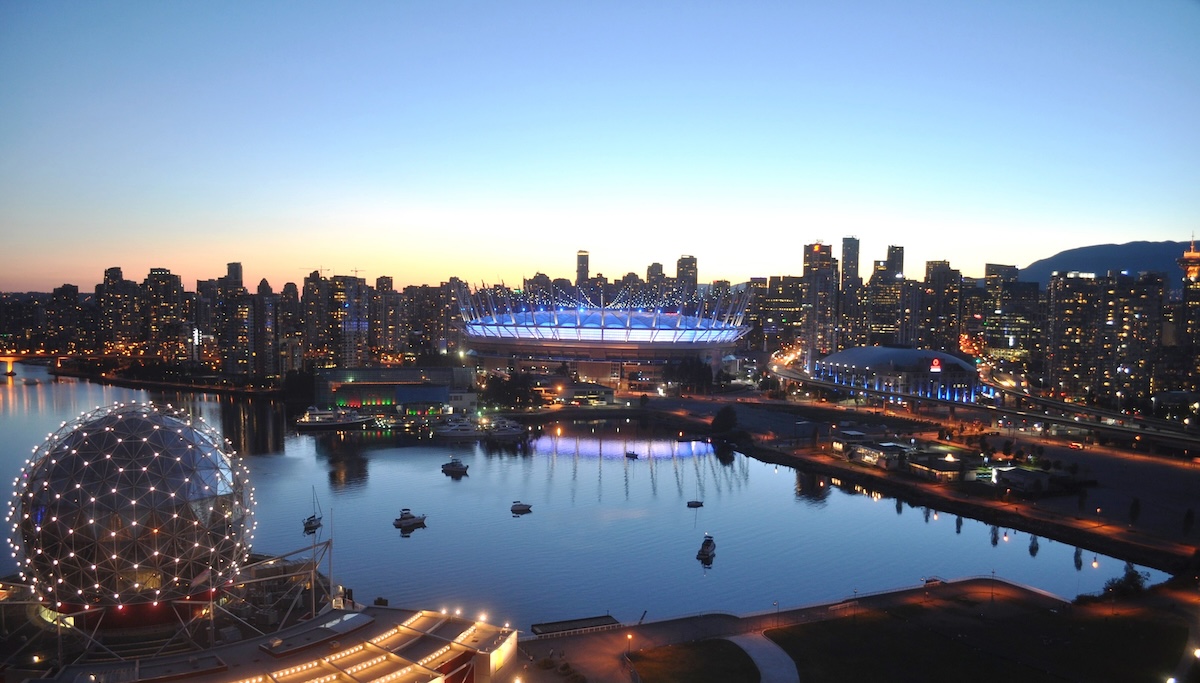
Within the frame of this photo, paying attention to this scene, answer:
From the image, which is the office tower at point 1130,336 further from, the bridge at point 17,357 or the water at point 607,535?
the bridge at point 17,357

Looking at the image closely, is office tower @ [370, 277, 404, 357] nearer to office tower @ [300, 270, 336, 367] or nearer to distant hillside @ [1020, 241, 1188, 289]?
office tower @ [300, 270, 336, 367]

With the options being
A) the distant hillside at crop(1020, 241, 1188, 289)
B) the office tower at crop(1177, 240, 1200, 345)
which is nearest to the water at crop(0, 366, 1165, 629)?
the office tower at crop(1177, 240, 1200, 345)

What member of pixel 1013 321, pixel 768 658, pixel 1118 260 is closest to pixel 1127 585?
pixel 768 658

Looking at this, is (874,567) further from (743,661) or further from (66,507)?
(66,507)

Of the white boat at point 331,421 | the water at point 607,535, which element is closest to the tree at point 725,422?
the water at point 607,535

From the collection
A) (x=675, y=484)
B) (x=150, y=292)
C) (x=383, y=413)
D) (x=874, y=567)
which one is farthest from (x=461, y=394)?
(x=150, y=292)
